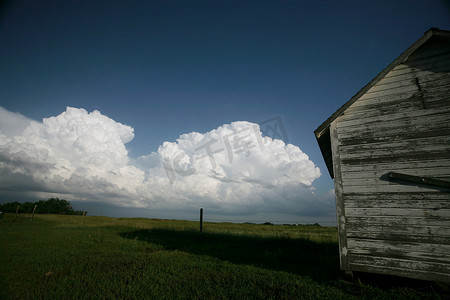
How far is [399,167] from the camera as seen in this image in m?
6.21

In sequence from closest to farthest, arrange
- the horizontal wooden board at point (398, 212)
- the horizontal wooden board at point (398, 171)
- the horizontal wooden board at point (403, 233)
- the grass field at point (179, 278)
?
the grass field at point (179, 278) → the horizontal wooden board at point (403, 233) → the horizontal wooden board at point (398, 212) → the horizontal wooden board at point (398, 171)

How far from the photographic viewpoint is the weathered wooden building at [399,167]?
5.61 metres

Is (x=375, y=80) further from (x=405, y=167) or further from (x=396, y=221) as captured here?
(x=396, y=221)

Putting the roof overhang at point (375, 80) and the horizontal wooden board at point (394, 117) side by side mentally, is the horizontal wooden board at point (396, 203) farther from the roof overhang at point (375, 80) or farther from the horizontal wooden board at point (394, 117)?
the roof overhang at point (375, 80)

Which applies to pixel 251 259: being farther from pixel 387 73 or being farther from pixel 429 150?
pixel 387 73

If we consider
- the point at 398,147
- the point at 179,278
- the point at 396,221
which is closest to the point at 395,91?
the point at 398,147

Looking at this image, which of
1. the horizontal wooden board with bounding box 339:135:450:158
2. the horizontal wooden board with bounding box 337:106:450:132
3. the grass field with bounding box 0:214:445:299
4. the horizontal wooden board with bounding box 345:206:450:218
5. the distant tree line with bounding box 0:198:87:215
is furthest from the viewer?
the distant tree line with bounding box 0:198:87:215

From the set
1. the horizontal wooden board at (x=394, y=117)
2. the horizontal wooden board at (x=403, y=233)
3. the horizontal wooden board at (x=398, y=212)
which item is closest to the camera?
the horizontal wooden board at (x=403, y=233)

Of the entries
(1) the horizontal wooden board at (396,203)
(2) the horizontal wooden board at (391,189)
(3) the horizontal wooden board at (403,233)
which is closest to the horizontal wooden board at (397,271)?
(3) the horizontal wooden board at (403,233)

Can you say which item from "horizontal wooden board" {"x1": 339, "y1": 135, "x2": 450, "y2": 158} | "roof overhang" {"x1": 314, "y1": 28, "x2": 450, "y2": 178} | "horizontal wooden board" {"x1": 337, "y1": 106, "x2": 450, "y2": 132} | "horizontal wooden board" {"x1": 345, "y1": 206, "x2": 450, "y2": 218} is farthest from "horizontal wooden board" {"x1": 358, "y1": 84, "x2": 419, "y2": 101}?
"horizontal wooden board" {"x1": 345, "y1": 206, "x2": 450, "y2": 218}

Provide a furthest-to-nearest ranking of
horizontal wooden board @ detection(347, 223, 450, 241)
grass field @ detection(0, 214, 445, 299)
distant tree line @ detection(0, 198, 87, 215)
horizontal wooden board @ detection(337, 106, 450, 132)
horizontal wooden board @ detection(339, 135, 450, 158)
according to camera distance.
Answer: distant tree line @ detection(0, 198, 87, 215) < horizontal wooden board @ detection(337, 106, 450, 132) < horizontal wooden board @ detection(339, 135, 450, 158) < horizontal wooden board @ detection(347, 223, 450, 241) < grass field @ detection(0, 214, 445, 299)

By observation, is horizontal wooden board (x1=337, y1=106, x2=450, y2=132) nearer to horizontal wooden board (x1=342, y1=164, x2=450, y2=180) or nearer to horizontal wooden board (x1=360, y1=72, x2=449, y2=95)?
horizontal wooden board (x1=360, y1=72, x2=449, y2=95)

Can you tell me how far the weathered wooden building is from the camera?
18.4 feet

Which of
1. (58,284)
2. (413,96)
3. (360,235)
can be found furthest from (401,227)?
(58,284)
